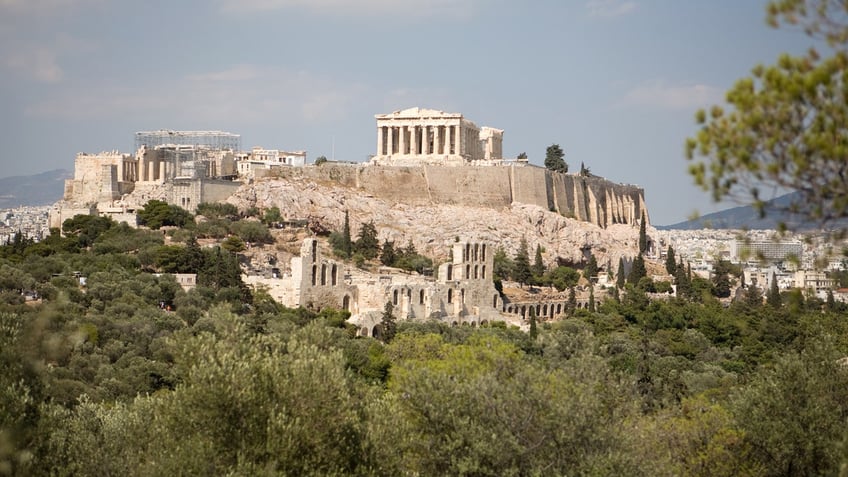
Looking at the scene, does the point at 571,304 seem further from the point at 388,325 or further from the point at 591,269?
the point at 388,325

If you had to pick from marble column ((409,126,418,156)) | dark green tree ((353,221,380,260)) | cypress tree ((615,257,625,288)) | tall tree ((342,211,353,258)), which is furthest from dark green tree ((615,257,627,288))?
marble column ((409,126,418,156))

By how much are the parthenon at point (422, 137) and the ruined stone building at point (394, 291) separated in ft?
88.8

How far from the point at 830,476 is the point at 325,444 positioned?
27.6 ft

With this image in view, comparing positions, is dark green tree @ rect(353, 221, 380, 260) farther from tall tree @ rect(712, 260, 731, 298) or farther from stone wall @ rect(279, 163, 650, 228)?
tall tree @ rect(712, 260, 731, 298)

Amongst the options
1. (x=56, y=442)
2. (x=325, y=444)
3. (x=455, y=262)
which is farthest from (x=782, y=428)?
(x=455, y=262)

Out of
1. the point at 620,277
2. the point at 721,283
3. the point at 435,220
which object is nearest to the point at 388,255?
the point at 435,220

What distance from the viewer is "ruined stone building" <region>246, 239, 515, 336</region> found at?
51.0 meters

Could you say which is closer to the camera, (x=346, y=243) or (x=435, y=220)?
(x=346, y=243)

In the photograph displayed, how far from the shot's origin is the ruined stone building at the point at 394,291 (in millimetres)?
50969

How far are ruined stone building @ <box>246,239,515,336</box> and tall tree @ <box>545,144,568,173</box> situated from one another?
37367 mm

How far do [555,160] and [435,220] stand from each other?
21.6 metres

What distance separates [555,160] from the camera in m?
95.2

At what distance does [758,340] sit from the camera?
5659 cm

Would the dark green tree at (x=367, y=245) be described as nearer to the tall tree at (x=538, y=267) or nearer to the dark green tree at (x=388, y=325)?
the tall tree at (x=538, y=267)
